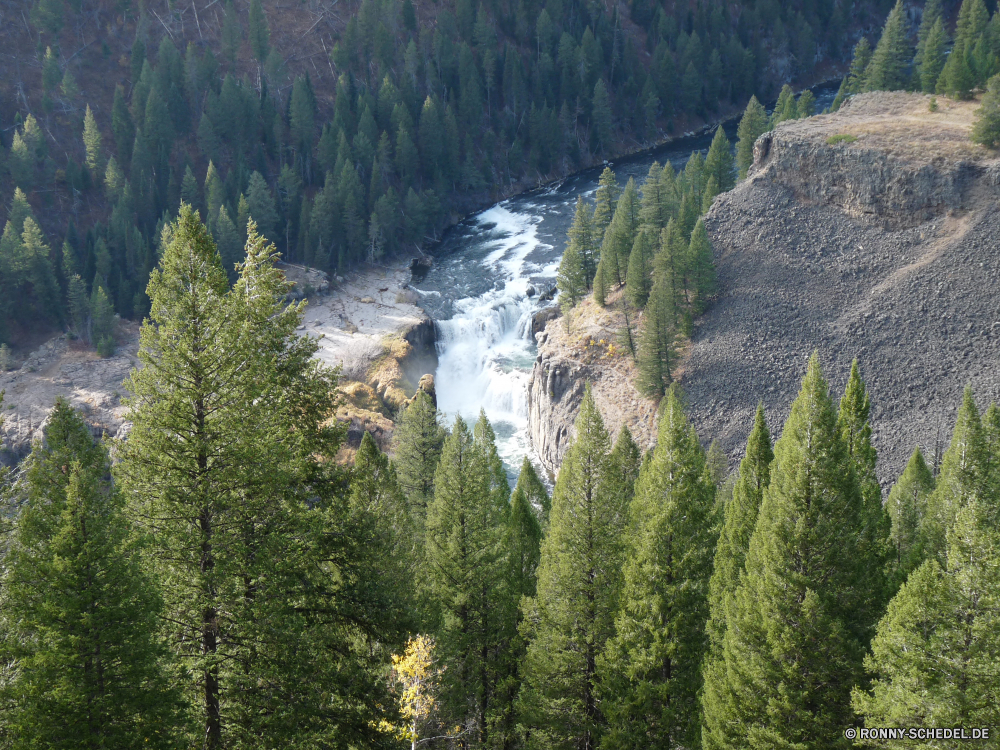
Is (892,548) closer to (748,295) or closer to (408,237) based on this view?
(748,295)

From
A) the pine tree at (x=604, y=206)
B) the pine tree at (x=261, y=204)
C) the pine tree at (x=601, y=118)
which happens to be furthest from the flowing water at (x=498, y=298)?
the pine tree at (x=261, y=204)

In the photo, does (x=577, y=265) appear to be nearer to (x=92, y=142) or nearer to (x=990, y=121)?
(x=990, y=121)

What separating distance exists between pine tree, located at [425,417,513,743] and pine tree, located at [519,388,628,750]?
2518 millimetres

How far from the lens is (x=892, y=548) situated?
3362 cm

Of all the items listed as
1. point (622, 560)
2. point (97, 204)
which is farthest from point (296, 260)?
point (622, 560)

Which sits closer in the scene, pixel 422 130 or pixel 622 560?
pixel 622 560

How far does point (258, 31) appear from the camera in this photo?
6107 inches

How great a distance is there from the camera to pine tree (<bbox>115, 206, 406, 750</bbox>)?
1955cm

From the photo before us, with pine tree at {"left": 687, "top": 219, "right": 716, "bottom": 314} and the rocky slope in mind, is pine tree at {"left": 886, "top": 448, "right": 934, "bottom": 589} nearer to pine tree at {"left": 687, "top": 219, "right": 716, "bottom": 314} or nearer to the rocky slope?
the rocky slope

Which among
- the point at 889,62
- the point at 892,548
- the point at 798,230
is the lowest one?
the point at 892,548

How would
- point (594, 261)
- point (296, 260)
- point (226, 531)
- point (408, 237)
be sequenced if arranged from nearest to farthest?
point (226, 531) < point (594, 261) < point (296, 260) < point (408, 237)

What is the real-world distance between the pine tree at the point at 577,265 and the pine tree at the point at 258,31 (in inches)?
3401

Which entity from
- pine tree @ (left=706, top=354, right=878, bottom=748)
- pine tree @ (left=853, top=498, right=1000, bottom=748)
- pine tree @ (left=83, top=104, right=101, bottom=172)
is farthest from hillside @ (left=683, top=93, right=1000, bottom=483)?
pine tree @ (left=83, top=104, right=101, bottom=172)

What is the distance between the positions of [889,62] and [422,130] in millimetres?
72306
